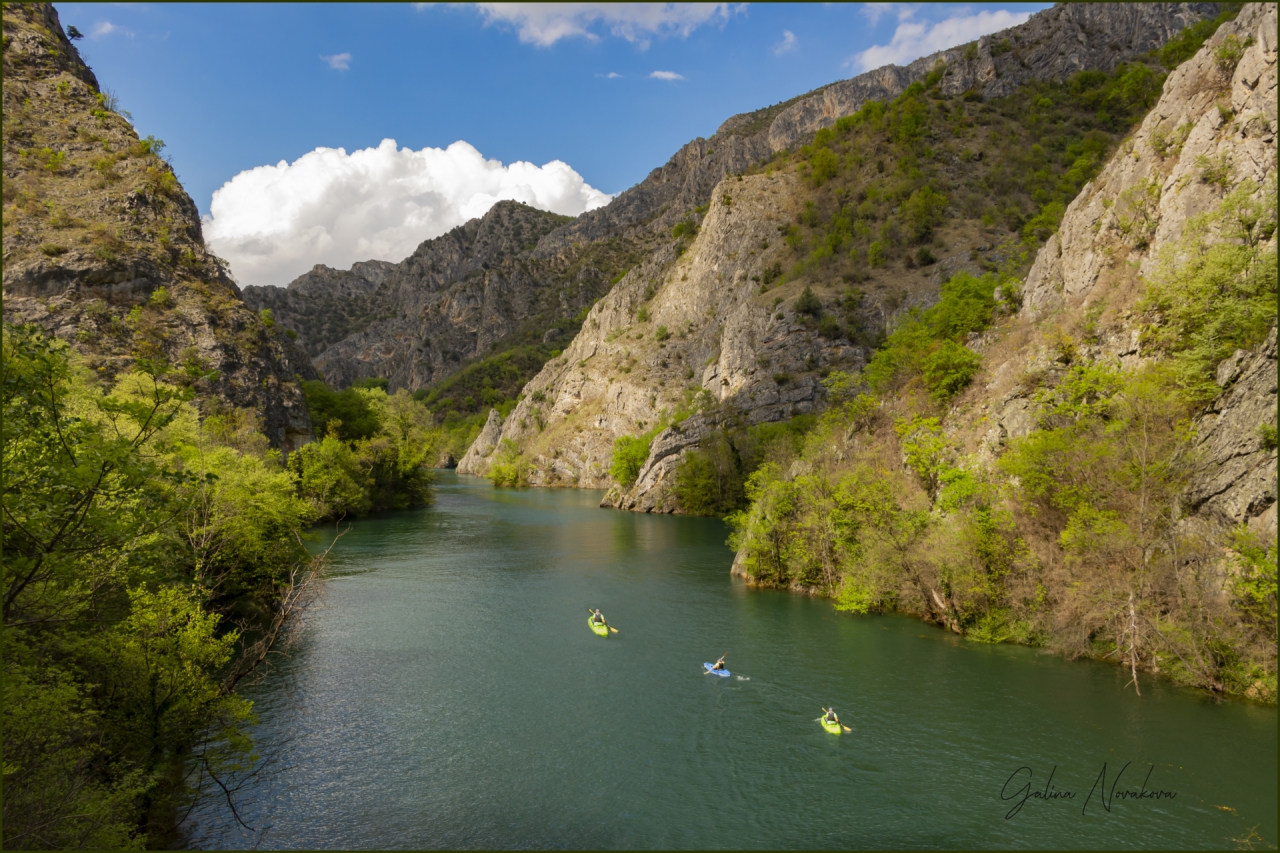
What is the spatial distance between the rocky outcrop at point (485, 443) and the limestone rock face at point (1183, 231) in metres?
132

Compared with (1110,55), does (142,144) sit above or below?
below

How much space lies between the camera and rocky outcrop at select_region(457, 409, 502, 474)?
157m

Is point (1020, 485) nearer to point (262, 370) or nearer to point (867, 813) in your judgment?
point (867, 813)

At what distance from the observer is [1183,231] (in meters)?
27.3

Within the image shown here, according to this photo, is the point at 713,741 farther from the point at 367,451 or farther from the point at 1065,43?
the point at 1065,43

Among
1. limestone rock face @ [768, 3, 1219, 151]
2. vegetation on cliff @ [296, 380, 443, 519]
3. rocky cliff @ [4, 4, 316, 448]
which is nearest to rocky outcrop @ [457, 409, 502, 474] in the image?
vegetation on cliff @ [296, 380, 443, 519]

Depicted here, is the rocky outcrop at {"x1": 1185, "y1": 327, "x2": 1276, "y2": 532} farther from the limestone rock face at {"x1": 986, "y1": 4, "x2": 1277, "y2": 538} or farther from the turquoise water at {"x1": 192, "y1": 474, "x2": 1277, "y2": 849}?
the turquoise water at {"x1": 192, "y1": 474, "x2": 1277, "y2": 849}

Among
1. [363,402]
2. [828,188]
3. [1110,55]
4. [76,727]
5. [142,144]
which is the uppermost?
[1110,55]

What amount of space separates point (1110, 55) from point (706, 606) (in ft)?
414

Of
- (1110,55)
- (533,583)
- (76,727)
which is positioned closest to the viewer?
(76,727)

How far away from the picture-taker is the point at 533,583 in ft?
141

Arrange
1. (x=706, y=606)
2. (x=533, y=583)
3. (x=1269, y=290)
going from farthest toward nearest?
(x=533, y=583), (x=706, y=606), (x=1269, y=290)

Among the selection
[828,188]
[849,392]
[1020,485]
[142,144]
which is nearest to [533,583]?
[1020,485]

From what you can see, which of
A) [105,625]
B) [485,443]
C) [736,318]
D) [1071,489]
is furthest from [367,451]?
[485,443]
